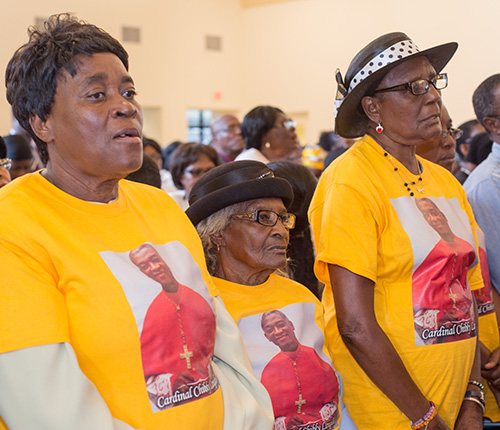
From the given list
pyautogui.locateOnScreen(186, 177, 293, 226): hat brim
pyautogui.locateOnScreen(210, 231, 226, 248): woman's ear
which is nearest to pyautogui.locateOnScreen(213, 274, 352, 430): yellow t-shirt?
pyautogui.locateOnScreen(210, 231, 226, 248): woman's ear

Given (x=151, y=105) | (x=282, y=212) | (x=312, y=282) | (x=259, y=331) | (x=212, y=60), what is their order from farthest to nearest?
(x=212, y=60) < (x=151, y=105) < (x=312, y=282) < (x=282, y=212) < (x=259, y=331)

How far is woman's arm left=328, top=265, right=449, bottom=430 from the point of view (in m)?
1.90

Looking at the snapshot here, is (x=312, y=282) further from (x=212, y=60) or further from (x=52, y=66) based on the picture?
(x=212, y=60)

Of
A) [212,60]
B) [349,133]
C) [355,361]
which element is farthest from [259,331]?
[212,60]

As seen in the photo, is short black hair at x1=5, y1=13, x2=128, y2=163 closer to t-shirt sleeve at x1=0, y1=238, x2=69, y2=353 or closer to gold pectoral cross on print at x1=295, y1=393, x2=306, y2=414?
t-shirt sleeve at x1=0, y1=238, x2=69, y2=353

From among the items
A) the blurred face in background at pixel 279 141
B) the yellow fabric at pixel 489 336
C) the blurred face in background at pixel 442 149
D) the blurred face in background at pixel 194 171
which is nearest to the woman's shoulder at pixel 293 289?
the yellow fabric at pixel 489 336

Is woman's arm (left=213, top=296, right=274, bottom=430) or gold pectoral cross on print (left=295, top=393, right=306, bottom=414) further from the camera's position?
gold pectoral cross on print (left=295, top=393, right=306, bottom=414)

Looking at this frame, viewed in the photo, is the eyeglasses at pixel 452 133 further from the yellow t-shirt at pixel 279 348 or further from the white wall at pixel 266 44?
the white wall at pixel 266 44

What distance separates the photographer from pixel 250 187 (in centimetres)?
202

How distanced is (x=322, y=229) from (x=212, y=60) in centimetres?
1287

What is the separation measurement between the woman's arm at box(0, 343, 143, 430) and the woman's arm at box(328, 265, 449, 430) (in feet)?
3.02

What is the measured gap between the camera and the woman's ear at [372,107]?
2174mm

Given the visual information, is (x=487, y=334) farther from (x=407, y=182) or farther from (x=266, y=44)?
(x=266, y=44)

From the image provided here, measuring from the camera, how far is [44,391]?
1.19m
